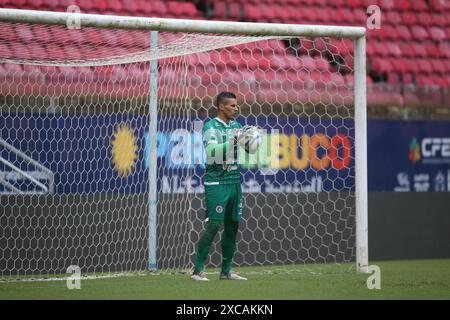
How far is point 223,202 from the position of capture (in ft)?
25.2

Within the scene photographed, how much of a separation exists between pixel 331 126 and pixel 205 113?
4.62 feet

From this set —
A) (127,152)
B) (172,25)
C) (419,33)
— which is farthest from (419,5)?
(172,25)

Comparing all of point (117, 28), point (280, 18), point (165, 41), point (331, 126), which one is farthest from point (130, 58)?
point (280, 18)

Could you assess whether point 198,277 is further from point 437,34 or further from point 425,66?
point 437,34

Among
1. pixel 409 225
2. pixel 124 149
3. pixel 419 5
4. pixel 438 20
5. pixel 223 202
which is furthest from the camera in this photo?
pixel 419 5

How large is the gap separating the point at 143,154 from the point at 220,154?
196 cm

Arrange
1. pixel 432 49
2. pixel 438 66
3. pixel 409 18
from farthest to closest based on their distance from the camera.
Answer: pixel 409 18, pixel 432 49, pixel 438 66

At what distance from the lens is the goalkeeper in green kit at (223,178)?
25.1 feet

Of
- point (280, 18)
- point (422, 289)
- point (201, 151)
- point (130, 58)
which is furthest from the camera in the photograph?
point (280, 18)

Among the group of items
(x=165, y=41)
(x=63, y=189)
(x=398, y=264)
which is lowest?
(x=398, y=264)

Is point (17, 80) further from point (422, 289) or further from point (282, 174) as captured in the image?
point (422, 289)

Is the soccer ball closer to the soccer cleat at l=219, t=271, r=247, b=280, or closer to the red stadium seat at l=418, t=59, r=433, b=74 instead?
the soccer cleat at l=219, t=271, r=247, b=280

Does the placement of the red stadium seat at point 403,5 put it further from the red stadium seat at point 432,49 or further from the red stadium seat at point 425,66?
the red stadium seat at point 425,66

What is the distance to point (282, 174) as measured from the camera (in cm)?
1042
